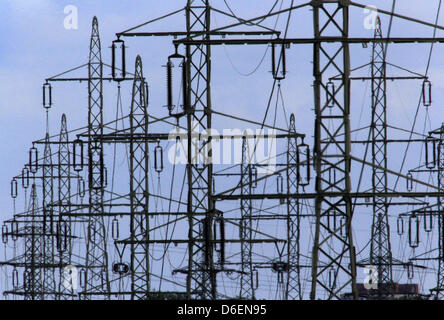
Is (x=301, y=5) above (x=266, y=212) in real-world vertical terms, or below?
above

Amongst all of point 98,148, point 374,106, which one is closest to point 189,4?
point 98,148

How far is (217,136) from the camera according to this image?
36.0 metres

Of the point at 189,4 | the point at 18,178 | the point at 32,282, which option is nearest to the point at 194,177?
the point at 189,4

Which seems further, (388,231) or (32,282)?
(32,282)

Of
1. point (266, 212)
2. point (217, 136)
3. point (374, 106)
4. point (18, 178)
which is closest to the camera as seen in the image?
point (217, 136)
